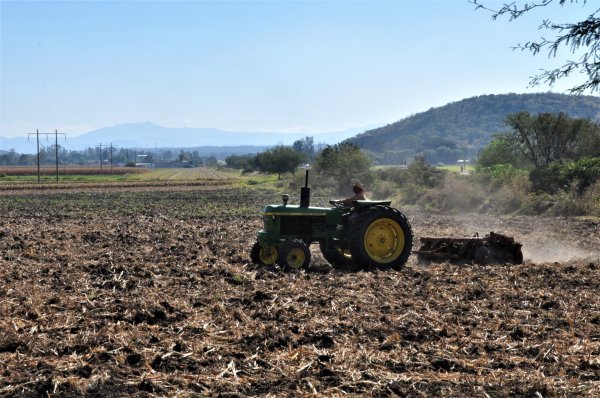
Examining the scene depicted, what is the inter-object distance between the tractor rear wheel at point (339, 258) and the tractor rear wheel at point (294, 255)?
847 mm

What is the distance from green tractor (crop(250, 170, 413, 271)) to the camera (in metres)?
12.9

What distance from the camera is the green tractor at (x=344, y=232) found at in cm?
1291

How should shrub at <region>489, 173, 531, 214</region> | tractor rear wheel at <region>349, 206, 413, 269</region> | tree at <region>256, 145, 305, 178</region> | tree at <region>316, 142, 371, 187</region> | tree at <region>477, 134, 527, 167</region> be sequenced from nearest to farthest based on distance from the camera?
tractor rear wheel at <region>349, 206, 413, 269</region>
shrub at <region>489, 173, 531, 214</region>
tree at <region>316, 142, 371, 187</region>
tree at <region>477, 134, 527, 167</region>
tree at <region>256, 145, 305, 178</region>

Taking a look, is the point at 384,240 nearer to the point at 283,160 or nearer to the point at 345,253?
the point at 345,253

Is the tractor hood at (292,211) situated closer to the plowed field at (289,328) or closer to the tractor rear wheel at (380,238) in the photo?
the tractor rear wheel at (380,238)

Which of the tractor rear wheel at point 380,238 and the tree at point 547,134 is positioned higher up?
the tree at point 547,134

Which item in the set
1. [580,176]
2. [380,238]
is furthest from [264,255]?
[580,176]

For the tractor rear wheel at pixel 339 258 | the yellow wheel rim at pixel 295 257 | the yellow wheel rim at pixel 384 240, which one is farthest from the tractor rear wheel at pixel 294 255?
the yellow wheel rim at pixel 384 240

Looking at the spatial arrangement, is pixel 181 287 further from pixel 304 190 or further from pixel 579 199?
pixel 579 199

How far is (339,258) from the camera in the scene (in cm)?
1390

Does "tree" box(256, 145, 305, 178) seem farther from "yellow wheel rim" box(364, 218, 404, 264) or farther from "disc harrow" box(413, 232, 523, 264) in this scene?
"yellow wheel rim" box(364, 218, 404, 264)

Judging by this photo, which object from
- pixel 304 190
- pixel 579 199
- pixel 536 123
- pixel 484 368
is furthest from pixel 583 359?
pixel 536 123

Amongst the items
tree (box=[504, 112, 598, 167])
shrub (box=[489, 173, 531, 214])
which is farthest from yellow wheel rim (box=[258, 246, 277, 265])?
tree (box=[504, 112, 598, 167])

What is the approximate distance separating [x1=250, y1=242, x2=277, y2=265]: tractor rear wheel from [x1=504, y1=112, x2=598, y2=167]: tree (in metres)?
34.3
